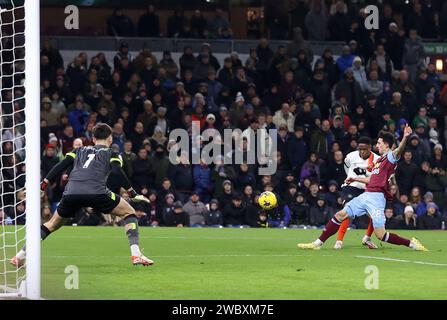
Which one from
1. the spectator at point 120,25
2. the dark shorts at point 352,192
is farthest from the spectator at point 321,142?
the dark shorts at point 352,192

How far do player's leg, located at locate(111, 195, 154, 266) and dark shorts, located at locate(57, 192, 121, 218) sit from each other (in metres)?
0.07

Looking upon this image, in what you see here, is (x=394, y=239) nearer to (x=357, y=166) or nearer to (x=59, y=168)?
(x=357, y=166)

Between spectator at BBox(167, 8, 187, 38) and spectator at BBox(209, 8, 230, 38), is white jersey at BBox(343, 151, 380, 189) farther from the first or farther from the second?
spectator at BBox(167, 8, 187, 38)

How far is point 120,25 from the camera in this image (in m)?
29.7

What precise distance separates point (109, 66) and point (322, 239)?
11661 millimetres

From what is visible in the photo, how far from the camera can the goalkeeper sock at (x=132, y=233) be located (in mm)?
14094

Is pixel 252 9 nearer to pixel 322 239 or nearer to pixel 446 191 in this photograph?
pixel 446 191

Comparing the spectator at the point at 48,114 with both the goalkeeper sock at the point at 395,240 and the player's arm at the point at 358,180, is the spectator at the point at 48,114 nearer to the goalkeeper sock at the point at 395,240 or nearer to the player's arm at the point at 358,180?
the player's arm at the point at 358,180

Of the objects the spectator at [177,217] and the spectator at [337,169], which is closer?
the spectator at [177,217]

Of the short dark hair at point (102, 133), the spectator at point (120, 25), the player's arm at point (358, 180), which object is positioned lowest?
the player's arm at point (358, 180)

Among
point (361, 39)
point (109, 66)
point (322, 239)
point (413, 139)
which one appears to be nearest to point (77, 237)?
point (322, 239)

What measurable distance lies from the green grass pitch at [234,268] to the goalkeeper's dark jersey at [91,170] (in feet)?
3.32

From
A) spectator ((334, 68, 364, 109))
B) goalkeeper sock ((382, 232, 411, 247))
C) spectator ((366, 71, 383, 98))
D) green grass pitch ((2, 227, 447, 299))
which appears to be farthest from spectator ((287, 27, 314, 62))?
goalkeeper sock ((382, 232, 411, 247))

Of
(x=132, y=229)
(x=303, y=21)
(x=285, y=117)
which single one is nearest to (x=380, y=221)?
(x=132, y=229)
